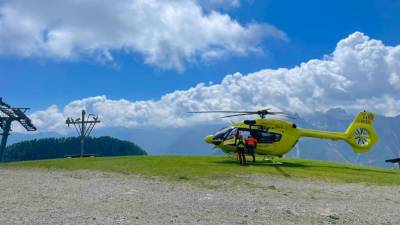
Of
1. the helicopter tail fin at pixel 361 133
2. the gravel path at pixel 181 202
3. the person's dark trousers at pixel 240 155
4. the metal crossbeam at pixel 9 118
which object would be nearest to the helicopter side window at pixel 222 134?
the person's dark trousers at pixel 240 155

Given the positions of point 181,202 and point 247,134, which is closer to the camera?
point 181,202

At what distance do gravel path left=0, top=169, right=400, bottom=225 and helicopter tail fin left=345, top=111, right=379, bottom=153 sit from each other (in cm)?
1444

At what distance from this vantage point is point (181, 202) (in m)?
15.1

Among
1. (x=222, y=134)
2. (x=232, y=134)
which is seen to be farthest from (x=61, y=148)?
(x=232, y=134)

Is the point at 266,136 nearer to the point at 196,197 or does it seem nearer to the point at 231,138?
the point at 231,138

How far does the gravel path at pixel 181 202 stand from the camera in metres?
12.5

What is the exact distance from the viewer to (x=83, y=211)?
42.7ft

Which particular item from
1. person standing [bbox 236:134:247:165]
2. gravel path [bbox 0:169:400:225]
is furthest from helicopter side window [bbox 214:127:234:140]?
gravel path [bbox 0:169:400:225]

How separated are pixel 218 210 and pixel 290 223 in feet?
8.21

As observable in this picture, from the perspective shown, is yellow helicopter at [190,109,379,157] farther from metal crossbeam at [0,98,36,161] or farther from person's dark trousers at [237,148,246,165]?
metal crossbeam at [0,98,36,161]

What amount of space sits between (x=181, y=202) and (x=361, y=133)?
2573 cm

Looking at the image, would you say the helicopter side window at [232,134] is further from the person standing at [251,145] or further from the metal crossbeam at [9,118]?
the metal crossbeam at [9,118]

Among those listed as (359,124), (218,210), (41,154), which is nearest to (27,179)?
(218,210)

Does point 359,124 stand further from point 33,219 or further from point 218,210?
point 33,219
